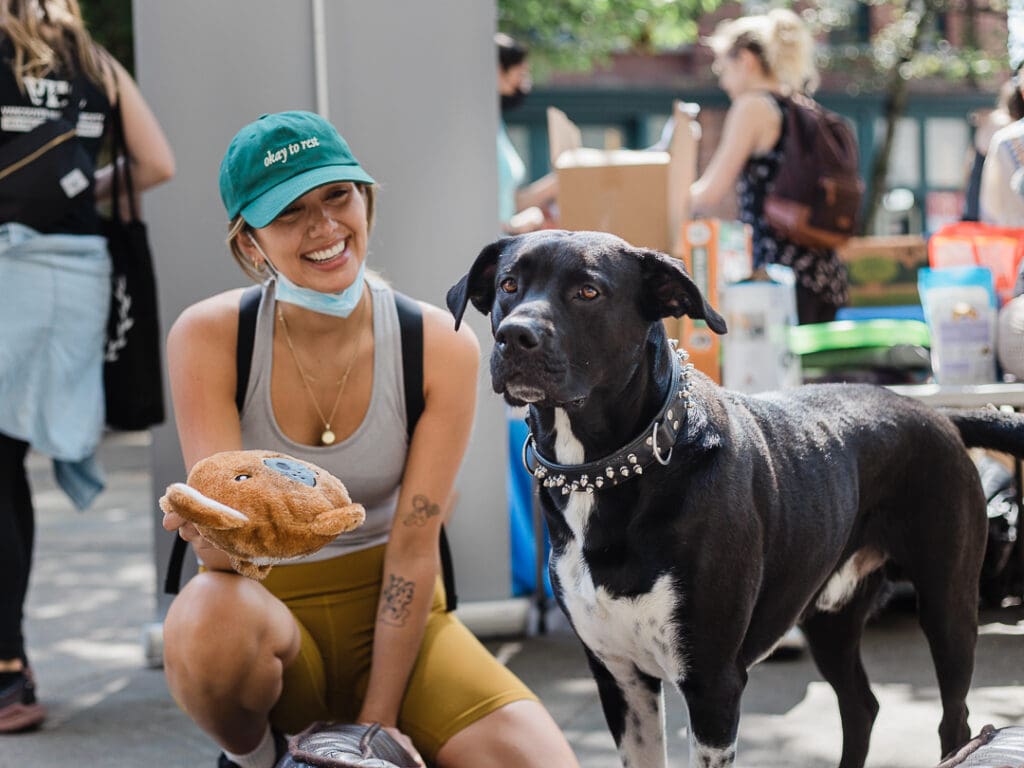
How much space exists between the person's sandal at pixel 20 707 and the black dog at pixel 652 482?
2000 mm

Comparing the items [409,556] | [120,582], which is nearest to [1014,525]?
[409,556]

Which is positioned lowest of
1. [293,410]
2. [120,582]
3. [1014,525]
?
[120,582]

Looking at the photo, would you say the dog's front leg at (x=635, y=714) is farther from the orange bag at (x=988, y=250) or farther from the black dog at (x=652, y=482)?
the orange bag at (x=988, y=250)

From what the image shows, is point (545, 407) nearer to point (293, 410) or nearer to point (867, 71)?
point (293, 410)

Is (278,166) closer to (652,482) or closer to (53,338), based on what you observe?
(652,482)

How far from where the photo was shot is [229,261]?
4246mm

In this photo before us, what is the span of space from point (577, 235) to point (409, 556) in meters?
0.93

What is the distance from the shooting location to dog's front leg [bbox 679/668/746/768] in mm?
2248

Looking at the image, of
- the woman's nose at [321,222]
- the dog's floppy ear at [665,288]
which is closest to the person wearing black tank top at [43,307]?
the woman's nose at [321,222]

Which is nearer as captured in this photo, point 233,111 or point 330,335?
point 330,335

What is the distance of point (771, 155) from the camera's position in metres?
5.21

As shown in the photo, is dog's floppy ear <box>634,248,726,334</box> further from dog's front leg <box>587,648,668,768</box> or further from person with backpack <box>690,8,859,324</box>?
person with backpack <box>690,8,859,324</box>

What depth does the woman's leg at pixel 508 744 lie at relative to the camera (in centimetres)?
271

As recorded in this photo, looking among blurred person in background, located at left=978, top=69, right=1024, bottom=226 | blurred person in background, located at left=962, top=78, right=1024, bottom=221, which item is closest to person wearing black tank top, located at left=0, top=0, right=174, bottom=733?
blurred person in background, located at left=978, top=69, right=1024, bottom=226
